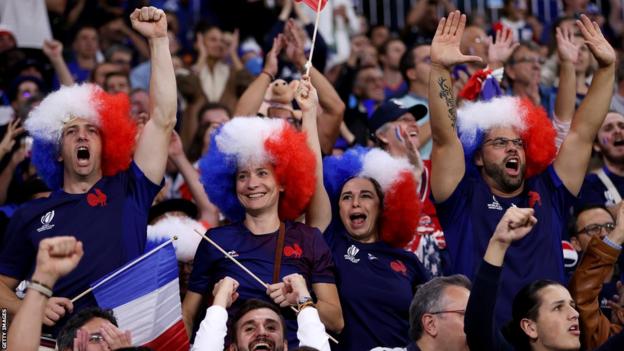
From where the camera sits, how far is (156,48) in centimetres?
748

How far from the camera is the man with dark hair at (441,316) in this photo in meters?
6.83

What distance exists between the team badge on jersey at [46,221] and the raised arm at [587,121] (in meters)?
3.14

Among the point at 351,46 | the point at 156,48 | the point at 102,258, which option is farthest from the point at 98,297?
the point at 351,46

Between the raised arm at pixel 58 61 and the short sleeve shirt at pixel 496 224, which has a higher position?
the raised arm at pixel 58 61

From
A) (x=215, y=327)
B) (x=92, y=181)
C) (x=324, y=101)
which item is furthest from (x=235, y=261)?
(x=324, y=101)

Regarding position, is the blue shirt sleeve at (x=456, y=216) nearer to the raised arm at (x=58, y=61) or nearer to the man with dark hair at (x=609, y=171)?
the man with dark hair at (x=609, y=171)

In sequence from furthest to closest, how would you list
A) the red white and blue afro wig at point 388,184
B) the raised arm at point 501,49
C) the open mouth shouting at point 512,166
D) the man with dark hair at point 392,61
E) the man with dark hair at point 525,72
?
the man with dark hair at point 392,61 < the man with dark hair at point 525,72 < the raised arm at point 501,49 < the red white and blue afro wig at point 388,184 < the open mouth shouting at point 512,166

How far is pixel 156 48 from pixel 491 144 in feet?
7.19

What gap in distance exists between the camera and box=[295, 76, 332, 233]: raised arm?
8.09 m

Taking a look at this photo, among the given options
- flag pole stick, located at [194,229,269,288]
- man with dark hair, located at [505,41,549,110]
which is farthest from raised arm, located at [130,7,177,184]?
man with dark hair, located at [505,41,549,110]

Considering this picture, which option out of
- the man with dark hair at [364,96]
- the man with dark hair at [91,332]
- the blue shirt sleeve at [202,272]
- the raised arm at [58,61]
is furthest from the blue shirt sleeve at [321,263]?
the raised arm at [58,61]

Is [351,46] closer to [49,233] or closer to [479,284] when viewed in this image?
[49,233]

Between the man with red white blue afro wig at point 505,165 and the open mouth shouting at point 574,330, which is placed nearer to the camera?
the open mouth shouting at point 574,330

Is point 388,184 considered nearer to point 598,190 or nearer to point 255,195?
point 255,195
